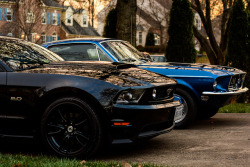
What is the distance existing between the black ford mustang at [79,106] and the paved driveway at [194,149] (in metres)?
0.39

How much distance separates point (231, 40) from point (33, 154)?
9.11m

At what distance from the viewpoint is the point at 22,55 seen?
6188 mm

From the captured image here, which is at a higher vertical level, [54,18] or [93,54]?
[54,18]

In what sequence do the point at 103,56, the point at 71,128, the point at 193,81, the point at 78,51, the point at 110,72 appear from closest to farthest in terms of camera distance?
1. the point at 71,128
2. the point at 110,72
3. the point at 193,81
4. the point at 103,56
5. the point at 78,51

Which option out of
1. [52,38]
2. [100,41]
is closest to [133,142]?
[100,41]

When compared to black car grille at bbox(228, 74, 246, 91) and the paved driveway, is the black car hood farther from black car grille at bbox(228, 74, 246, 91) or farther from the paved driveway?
black car grille at bbox(228, 74, 246, 91)

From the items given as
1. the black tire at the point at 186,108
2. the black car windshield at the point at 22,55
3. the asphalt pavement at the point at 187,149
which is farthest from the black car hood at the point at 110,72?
the black tire at the point at 186,108

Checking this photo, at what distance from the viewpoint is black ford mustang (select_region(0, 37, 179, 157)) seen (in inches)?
208

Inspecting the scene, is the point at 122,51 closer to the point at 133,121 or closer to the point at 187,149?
the point at 187,149

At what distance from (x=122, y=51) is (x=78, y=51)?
904mm

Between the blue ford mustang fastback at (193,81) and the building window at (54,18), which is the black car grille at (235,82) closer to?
the blue ford mustang fastback at (193,81)

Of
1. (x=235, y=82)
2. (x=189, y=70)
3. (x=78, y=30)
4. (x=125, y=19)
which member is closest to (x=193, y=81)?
(x=189, y=70)

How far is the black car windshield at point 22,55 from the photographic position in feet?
19.5

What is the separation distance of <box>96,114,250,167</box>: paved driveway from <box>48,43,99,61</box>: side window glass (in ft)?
7.65
